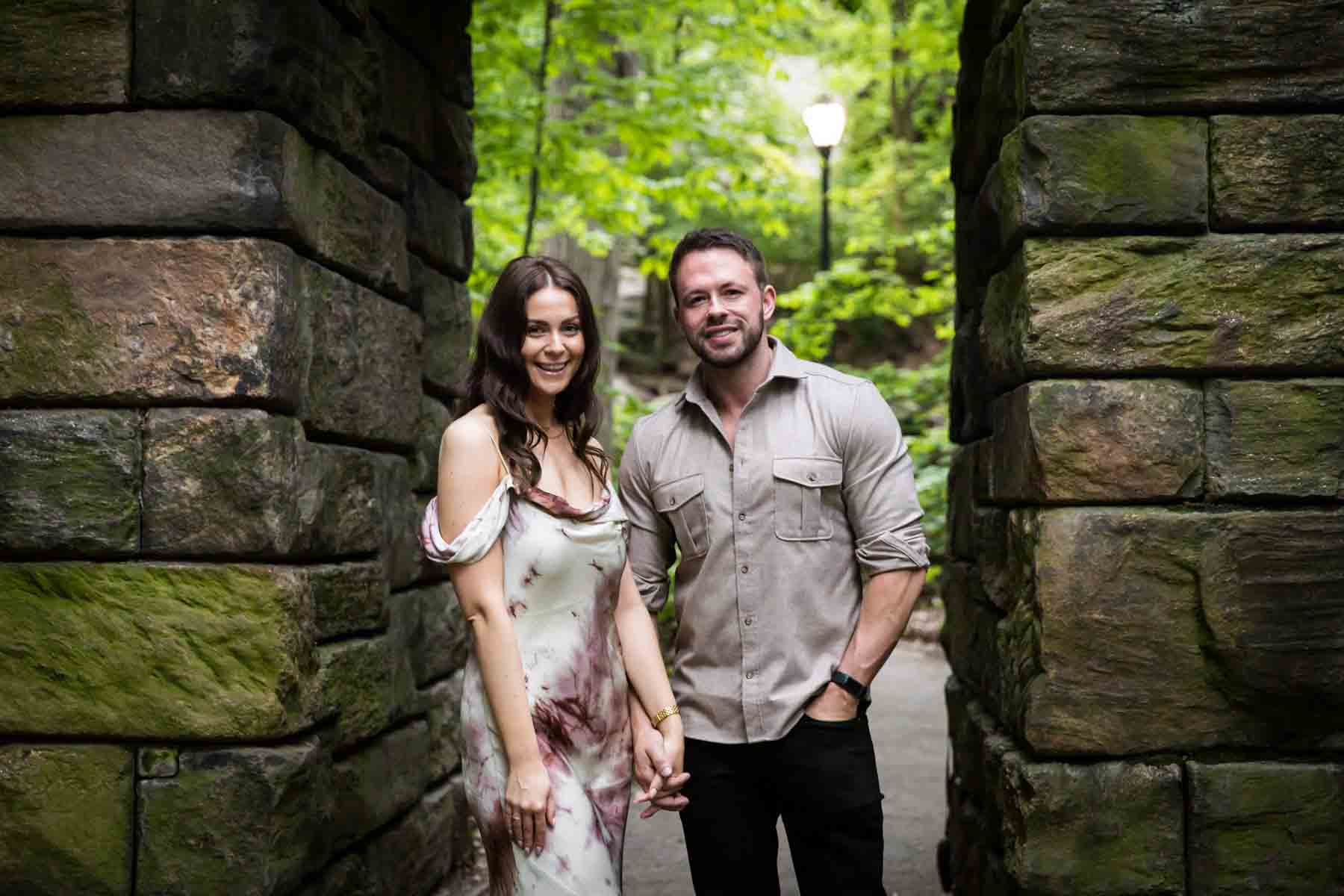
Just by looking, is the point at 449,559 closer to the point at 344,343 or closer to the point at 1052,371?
the point at 344,343

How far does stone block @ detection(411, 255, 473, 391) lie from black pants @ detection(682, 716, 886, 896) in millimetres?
2029

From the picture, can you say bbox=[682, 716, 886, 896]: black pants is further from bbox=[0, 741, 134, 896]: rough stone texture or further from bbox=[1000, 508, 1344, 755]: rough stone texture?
bbox=[0, 741, 134, 896]: rough stone texture

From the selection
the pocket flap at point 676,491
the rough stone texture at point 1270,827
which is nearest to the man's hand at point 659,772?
the pocket flap at point 676,491

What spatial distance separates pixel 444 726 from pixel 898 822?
224 centimetres

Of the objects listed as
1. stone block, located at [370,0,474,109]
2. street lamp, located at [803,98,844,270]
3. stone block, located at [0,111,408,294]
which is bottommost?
stone block, located at [0,111,408,294]

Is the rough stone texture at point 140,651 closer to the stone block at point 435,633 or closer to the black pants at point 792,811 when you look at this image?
the black pants at point 792,811

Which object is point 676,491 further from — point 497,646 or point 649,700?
point 497,646

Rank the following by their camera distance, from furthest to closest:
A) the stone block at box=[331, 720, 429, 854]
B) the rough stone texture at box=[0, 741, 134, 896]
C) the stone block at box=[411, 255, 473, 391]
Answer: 1. the stone block at box=[411, 255, 473, 391]
2. the stone block at box=[331, 720, 429, 854]
3. the rough stone texture at box=[0, 741, 134, 896]

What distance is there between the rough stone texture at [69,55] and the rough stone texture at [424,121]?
3.55 feet

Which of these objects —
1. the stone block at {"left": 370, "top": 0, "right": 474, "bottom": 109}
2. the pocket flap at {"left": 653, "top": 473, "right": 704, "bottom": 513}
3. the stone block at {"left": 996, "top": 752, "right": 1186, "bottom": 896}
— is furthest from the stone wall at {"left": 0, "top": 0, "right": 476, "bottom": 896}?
the stone block at {"left": 996, "top": 752, "right": 1186, "bottom": 896}

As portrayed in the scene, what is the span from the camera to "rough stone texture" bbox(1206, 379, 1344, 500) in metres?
2.68

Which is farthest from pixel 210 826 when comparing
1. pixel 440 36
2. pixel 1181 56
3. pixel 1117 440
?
pixel 440 36

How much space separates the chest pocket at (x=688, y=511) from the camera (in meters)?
2.98

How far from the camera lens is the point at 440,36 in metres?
4.35
